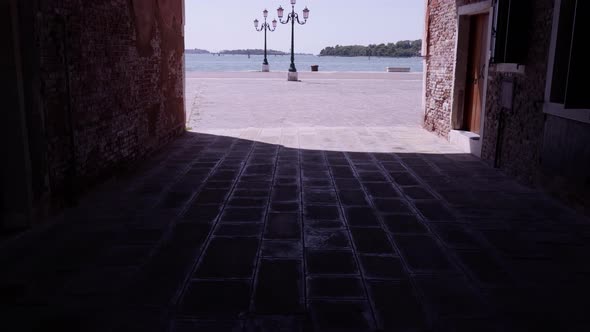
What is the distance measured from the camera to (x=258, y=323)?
2943 mm

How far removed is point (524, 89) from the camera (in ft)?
21.1

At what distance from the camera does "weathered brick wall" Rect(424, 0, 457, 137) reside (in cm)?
938

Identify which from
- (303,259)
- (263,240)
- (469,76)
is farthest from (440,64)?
(303,259)

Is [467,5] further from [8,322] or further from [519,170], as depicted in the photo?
[8,322]

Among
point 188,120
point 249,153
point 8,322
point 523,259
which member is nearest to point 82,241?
point 8,322

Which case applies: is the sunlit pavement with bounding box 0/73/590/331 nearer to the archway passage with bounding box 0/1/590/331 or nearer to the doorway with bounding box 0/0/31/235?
the archway passage with bounding box 0/1/590/331

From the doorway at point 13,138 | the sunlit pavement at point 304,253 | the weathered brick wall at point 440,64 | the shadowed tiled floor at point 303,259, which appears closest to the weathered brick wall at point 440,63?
the weathered brick wall at point 440,64

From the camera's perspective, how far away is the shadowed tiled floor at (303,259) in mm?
3035

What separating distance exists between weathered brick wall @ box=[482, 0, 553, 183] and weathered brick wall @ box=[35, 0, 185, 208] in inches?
202

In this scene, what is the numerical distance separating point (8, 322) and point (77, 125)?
107 inches

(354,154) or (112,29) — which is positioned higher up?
(112,29)

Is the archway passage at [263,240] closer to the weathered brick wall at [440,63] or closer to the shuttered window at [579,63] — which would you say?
the shuttered window at [579,63]

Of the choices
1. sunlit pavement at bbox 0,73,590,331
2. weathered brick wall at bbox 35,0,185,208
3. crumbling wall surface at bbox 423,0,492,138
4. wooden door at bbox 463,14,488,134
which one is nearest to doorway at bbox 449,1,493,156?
wooden door at bbox 463,14,488,134

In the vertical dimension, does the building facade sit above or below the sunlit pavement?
above
